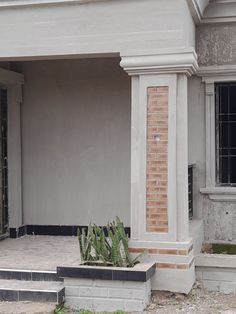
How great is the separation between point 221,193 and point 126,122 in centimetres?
192

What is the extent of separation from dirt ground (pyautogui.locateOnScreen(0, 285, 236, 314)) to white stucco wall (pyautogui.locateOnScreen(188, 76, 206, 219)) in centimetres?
186

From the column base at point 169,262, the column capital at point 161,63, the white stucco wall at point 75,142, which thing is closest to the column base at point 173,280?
the column base at point 169,262

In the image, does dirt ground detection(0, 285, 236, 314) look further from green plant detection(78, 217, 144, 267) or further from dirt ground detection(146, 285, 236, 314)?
green plant detection(78, 217, 144, 267)

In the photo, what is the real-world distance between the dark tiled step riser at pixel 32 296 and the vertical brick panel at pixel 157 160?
4.59 ft

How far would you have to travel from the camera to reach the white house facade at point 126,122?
692 centimetres

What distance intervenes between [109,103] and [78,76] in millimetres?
699

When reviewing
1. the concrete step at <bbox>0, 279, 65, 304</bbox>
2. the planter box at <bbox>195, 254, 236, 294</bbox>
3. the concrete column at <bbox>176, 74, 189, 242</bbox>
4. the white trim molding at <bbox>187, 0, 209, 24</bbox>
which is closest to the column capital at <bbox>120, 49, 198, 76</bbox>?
the concrete column at <bbox>176, 74, 189, 242</bbox>

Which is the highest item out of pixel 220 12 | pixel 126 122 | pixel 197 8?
pixel 220 12

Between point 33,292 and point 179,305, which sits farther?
point 179,305

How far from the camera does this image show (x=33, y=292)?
644cm

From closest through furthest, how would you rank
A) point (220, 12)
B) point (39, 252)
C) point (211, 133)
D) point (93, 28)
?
point (93, 28) < point (39, 252) < point (220, 12) < point (211, 133)

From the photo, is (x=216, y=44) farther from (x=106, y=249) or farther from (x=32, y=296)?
(x=32, y=296)

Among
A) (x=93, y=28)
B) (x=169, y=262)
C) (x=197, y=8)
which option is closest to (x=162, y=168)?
(x=169, y=262)

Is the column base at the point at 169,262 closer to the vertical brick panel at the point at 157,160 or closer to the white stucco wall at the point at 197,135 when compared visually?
the vertical brick panel at the point at 157,160
